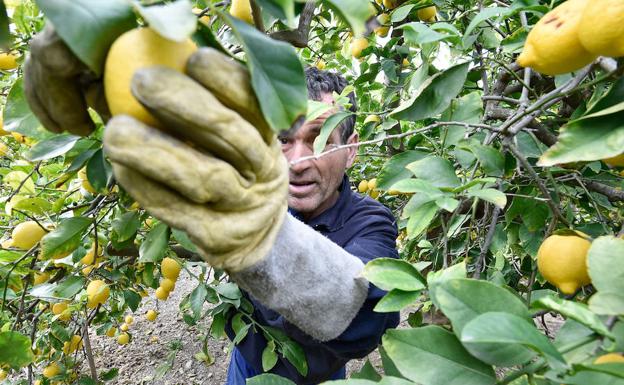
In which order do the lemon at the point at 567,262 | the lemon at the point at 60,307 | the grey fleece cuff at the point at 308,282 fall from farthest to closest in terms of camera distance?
the lemon at the point at 60,307, the grey fleece cuff at the point at 308,282, the lemon at the point at 567,262

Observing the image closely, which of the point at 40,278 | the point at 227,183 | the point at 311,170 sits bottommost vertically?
the point at 40,278

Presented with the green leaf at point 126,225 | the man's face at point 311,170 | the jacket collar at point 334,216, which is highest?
the green leaf at point 126,225

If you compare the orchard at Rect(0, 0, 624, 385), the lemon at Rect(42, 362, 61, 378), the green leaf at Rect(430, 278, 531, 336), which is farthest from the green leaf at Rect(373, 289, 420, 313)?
the lemon at Rect(42, 362, 61, 378)

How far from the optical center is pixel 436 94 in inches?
32.7

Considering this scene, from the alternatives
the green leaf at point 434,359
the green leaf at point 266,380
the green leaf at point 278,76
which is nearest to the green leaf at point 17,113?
the green leaf at point 278,76

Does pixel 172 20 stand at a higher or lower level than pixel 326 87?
higher

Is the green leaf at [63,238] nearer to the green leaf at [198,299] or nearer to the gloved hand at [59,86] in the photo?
the green leaf at [198,299]

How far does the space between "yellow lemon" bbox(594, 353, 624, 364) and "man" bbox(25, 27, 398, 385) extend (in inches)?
15.5

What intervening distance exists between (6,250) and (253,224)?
0.99 m

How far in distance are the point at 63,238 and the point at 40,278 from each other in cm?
64

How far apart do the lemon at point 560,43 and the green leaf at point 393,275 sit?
1.08ft

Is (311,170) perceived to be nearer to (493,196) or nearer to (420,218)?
(420,218)

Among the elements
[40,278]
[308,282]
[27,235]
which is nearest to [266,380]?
[308,282]

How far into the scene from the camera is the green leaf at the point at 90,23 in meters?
0.39
